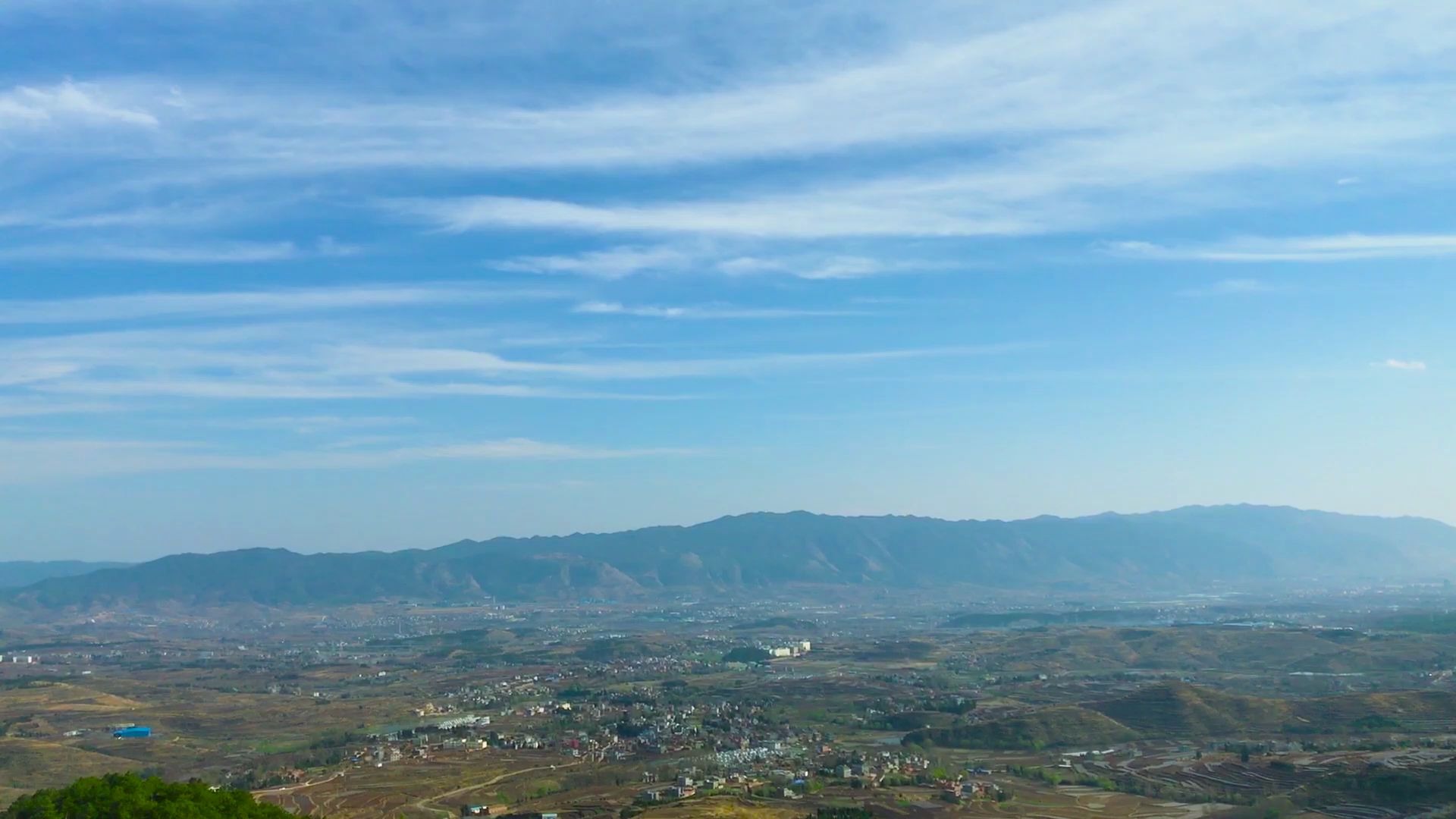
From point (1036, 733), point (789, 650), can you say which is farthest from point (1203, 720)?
point (789, 650)

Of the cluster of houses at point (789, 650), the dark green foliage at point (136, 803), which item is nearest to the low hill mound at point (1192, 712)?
the cluster of houses at point (789, 650)

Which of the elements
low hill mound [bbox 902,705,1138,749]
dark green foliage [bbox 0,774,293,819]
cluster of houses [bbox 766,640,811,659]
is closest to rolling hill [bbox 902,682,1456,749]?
low hill mound [bbox 902,705,1138,749]

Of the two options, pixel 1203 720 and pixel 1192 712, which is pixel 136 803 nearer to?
pixel 1203 720

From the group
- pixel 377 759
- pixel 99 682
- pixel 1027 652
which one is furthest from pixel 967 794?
pixel 99 682

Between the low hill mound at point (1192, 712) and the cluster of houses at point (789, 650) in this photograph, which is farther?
the cluster of houses at point (789, 650)

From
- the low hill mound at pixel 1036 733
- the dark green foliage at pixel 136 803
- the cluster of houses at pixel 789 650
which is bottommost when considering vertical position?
the low hill mound at pixel 1036 733

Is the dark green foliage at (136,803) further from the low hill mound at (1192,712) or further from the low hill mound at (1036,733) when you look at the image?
the low hill mound at (1192,712)

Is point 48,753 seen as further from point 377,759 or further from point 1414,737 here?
point 1414,737

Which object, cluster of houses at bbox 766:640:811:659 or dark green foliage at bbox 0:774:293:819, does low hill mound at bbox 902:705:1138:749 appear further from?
cluster of houses at bbox 766:640:811:659
